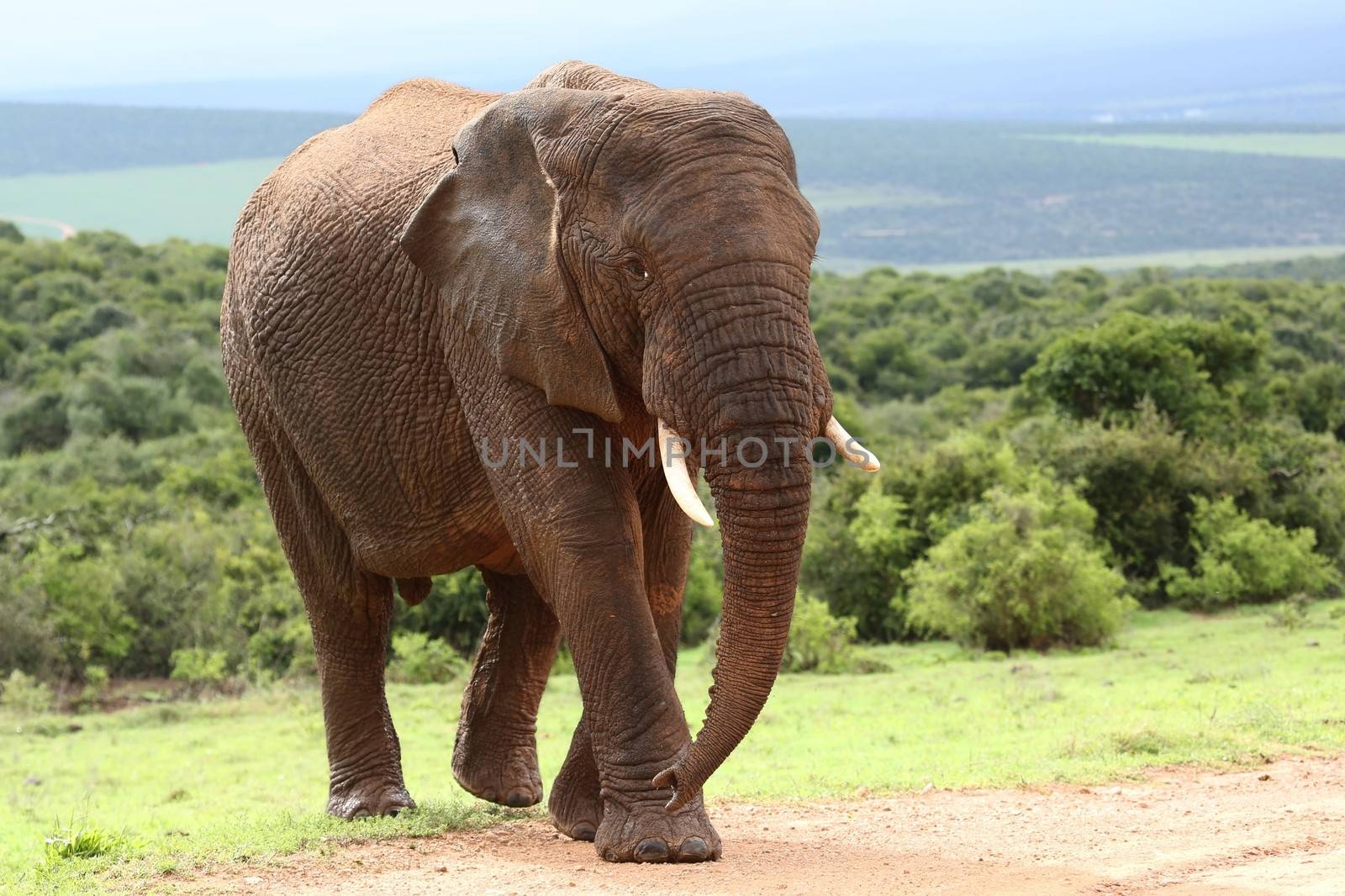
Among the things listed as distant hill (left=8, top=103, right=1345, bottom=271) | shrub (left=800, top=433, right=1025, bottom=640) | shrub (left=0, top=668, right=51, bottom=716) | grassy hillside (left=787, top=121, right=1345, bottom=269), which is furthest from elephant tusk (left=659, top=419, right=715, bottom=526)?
grassy hillside (left=787, top=121, right=1345, bottom=269)

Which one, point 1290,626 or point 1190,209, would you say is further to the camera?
point 1190,209

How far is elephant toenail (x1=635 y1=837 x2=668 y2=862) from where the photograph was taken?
5930 mm

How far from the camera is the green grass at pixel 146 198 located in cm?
15450

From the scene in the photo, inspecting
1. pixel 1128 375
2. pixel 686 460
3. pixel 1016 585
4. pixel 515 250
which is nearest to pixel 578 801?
pixel 686 460

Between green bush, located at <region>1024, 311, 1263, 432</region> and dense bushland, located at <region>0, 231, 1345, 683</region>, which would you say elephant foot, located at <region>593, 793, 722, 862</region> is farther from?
green bush, located at <region>1024, 311, 1263, 432</region>

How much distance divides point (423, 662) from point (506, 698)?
9.55 meters

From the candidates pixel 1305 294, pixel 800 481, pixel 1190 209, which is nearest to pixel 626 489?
pixel 800 481

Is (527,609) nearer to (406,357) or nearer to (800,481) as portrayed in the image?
(406,357)

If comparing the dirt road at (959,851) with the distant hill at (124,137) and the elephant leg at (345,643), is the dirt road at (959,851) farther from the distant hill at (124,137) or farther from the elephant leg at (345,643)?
the distant hill at (124,137)

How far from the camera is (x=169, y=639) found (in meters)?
19.9

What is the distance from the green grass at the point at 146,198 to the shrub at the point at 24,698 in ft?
444

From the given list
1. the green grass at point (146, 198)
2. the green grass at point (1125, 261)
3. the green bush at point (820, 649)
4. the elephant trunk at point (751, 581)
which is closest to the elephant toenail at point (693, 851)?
the elephant trunk at point (751, 581)

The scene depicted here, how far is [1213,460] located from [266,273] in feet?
48.4

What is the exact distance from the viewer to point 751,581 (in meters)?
5.37
